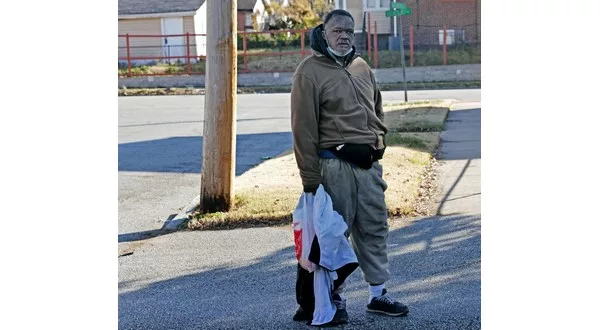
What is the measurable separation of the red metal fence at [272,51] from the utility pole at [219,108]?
2581cm

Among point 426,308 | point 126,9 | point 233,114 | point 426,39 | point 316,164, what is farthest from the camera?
point 126,9

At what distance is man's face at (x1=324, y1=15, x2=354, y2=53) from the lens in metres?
5.81

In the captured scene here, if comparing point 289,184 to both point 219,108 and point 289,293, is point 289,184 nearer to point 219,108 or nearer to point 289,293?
point 219,108

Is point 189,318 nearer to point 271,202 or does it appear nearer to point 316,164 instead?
point 316,164

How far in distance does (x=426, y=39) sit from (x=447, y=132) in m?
23.3

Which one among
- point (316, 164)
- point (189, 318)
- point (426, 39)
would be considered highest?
point (426, 39)

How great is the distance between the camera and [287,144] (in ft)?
56.5

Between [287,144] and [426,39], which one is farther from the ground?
[426,39]

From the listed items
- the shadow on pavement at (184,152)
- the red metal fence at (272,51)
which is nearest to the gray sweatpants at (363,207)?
the shadow on pavement at (184,152)

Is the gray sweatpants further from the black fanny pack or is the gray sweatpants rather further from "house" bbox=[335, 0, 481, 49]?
"house" bbox=[335, 0, 481, 49]

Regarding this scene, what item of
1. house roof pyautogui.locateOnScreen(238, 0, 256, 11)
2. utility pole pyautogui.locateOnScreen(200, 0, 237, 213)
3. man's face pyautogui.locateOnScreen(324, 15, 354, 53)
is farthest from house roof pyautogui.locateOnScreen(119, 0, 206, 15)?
man's face pyautogui.locateOnScreen(324, 15, 354, 53)

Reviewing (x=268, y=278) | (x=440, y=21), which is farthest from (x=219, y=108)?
(x=440, y=21)

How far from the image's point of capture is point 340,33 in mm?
5840
